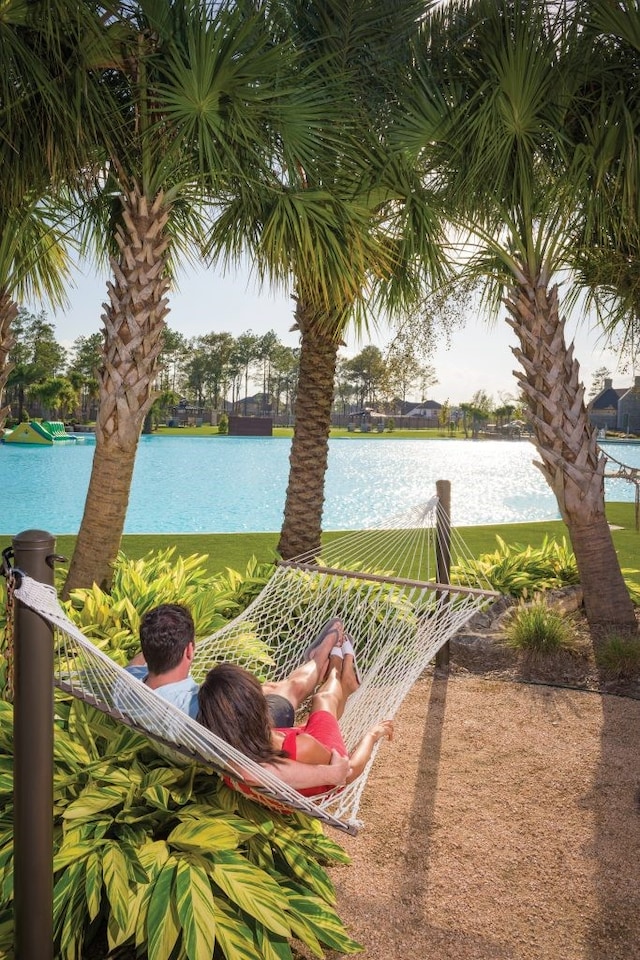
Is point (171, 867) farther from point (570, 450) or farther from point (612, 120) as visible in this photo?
point (612, 120)

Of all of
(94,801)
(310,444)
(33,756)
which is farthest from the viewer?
(310,444)

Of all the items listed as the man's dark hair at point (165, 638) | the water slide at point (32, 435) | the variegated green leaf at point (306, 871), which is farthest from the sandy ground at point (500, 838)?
the water slide at point (32, 435)

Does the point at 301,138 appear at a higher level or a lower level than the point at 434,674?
higher

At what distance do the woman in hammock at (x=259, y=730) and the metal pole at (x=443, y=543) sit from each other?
191 centimetres

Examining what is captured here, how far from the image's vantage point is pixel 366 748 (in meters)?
2.49

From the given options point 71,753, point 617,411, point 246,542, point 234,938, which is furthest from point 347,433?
point 234,938

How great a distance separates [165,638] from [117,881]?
2.39 ft

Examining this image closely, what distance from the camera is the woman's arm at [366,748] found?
2.38 metres

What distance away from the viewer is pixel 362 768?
242 centimetres

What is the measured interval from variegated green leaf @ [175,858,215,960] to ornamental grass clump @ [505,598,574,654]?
3.27 m

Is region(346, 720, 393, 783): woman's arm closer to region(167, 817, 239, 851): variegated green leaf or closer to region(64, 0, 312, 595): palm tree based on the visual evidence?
region(167, 817, 239, 851): variegated green leaf

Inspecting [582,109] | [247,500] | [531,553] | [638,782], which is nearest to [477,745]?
[638,782]

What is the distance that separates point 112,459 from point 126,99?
2081mm

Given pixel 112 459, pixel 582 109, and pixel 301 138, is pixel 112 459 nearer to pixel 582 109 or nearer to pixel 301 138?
pixel 301 138
